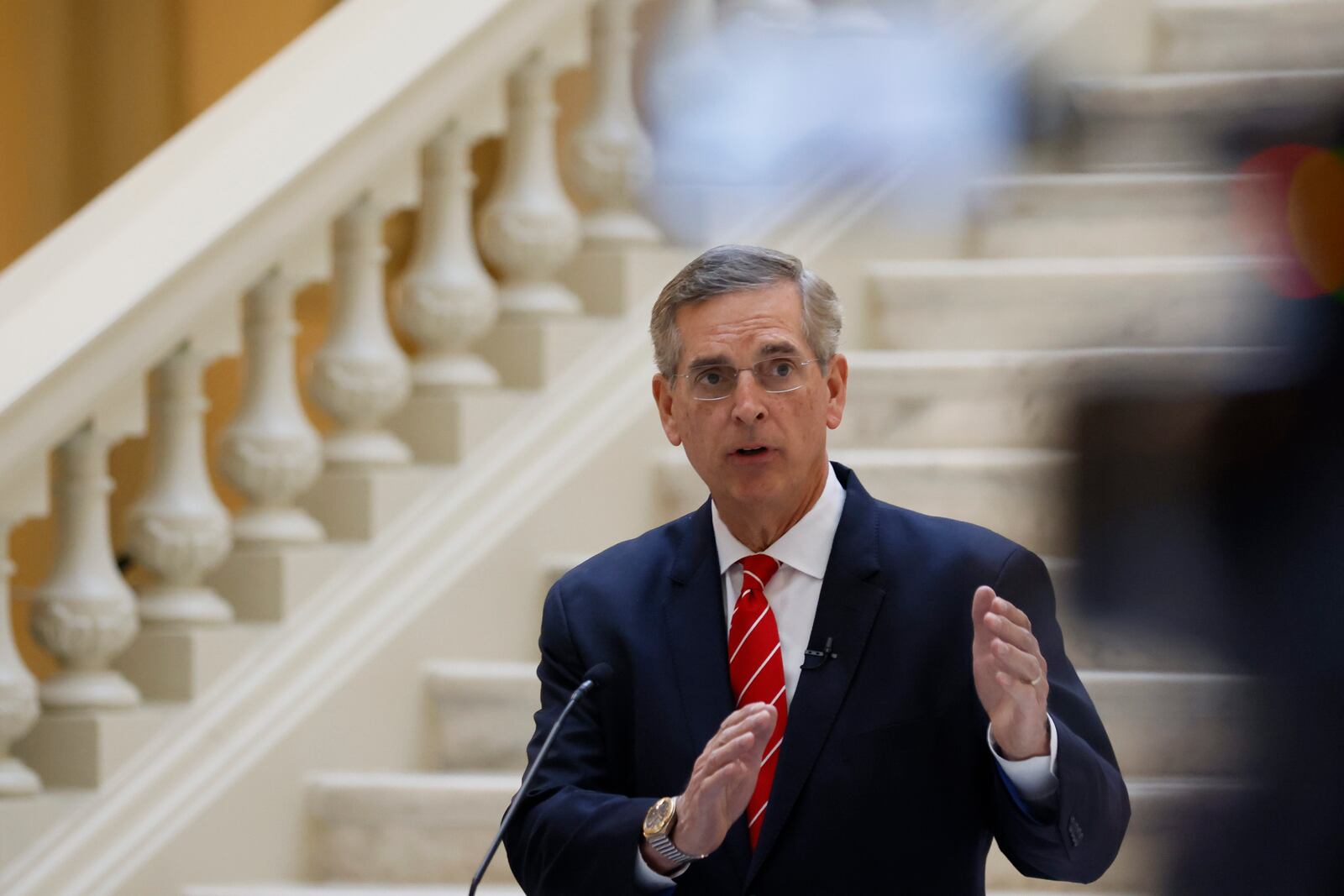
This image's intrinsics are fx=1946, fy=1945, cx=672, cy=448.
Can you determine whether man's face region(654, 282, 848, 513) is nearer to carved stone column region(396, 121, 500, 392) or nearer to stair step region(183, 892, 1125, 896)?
stair step region(183, 892, 1125, 896)

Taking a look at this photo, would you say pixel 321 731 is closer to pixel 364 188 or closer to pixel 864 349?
pixel 364 188

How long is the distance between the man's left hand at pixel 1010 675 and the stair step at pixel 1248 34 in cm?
49

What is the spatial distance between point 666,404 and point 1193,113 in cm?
86

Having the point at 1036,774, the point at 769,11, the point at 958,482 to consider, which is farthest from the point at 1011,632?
the point at 769,11

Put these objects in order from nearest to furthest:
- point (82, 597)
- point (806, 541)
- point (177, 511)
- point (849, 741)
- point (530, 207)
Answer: point (849, 741) < point (806, 541) < point (82, 597) < point (177, 511) < point (530, 207)

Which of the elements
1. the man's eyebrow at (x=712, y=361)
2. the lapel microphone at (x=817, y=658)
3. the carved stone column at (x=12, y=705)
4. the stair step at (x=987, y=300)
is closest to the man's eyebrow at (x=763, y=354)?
the man's eyebrow at (x=712, y=361)

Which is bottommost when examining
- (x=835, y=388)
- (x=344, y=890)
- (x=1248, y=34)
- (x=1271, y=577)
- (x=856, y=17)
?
(x=344, y=890)

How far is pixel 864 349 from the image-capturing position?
404 cm

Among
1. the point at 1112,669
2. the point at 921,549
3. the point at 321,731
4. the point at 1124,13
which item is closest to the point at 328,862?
the point at 321,731

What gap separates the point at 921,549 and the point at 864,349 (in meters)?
2.06

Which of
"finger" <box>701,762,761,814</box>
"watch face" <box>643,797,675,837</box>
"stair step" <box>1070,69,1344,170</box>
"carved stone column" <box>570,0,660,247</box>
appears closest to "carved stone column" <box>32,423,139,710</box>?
"carved stone column" <box>570,0,660,247</box>

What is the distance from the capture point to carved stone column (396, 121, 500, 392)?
351 cm

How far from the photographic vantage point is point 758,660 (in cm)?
200

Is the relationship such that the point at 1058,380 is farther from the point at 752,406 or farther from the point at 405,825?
the point at 405,825
